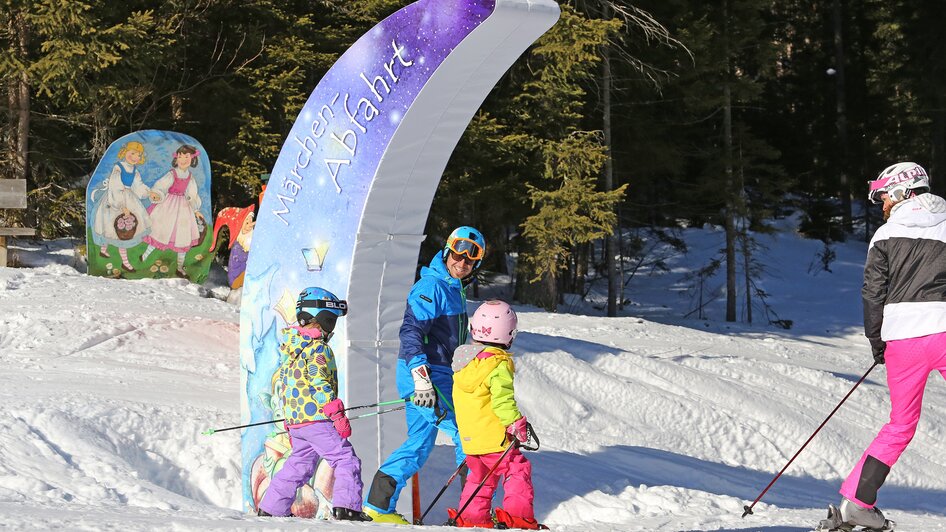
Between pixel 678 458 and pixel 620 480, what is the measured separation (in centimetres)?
181

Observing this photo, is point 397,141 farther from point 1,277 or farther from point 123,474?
point 1,277

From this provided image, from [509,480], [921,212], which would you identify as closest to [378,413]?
[509,480]

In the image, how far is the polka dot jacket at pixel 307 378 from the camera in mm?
5828

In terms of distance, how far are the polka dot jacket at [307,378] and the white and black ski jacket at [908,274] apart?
9.50 ft

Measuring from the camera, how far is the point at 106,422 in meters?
7.45

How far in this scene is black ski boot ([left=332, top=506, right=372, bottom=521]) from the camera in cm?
587

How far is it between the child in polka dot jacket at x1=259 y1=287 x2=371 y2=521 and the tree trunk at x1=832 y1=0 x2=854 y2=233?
2670 centimetres

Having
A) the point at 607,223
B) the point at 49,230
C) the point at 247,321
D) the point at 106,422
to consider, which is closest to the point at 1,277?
the point at 49,230

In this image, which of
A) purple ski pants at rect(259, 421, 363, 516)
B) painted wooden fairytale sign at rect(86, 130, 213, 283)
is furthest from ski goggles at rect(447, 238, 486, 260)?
painted wooden fairytale sign at rect(86, 130, 213, 283)

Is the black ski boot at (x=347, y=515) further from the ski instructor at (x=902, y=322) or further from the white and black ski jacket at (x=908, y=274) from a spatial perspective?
the white and black ski jacket at (x=908, y=274)

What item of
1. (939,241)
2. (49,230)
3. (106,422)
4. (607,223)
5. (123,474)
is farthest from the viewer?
(607,223)

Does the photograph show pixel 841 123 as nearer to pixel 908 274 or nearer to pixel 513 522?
pixel 908 274

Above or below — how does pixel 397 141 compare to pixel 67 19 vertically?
below

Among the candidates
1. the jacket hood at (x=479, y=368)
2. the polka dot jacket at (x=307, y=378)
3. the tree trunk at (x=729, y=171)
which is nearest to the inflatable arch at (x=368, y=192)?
the polka dot jacket at (x=307, y=378)
